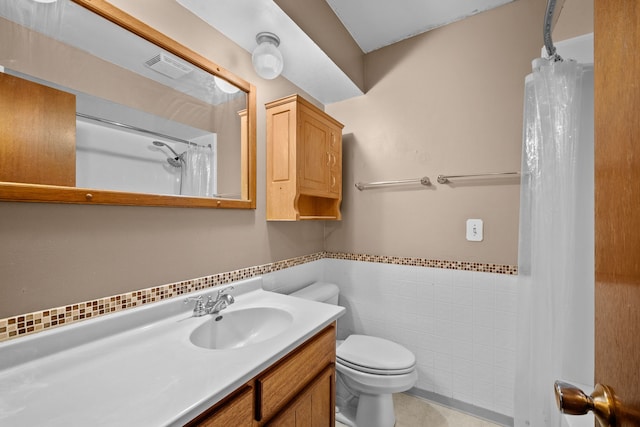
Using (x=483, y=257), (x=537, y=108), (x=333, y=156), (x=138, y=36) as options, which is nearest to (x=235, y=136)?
(x=138, y=36)

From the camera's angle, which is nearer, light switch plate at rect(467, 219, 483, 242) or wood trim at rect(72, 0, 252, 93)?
wood trim at rect(72, 0, 252, 93)

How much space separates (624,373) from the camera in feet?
1.08

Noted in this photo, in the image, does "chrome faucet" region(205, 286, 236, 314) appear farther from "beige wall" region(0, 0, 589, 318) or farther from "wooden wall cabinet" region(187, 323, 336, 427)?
"wooden wall cabinet" region(187, 323, 336, 427)

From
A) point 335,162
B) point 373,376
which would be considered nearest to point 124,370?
point 373,376

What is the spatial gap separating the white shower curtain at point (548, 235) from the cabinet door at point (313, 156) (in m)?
1.09

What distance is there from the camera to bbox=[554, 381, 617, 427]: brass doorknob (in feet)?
1.14

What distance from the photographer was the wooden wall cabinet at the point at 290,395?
0.71 meters

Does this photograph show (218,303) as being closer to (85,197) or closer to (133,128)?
(85,197)

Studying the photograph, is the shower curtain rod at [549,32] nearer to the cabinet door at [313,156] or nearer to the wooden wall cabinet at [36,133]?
the cabinet door at [313,156]

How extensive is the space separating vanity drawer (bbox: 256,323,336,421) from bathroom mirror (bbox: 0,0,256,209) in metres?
0.76

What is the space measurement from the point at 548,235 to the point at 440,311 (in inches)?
31.2

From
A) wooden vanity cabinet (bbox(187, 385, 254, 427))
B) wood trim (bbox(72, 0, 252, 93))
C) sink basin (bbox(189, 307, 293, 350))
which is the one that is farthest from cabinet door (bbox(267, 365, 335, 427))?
wood trim (bbox(72, 0, 252, 93))

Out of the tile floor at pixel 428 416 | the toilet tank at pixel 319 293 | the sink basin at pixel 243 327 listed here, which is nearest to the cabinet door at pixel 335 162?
the toilet tank at pixel 319 293

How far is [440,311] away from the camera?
5.59 feet
